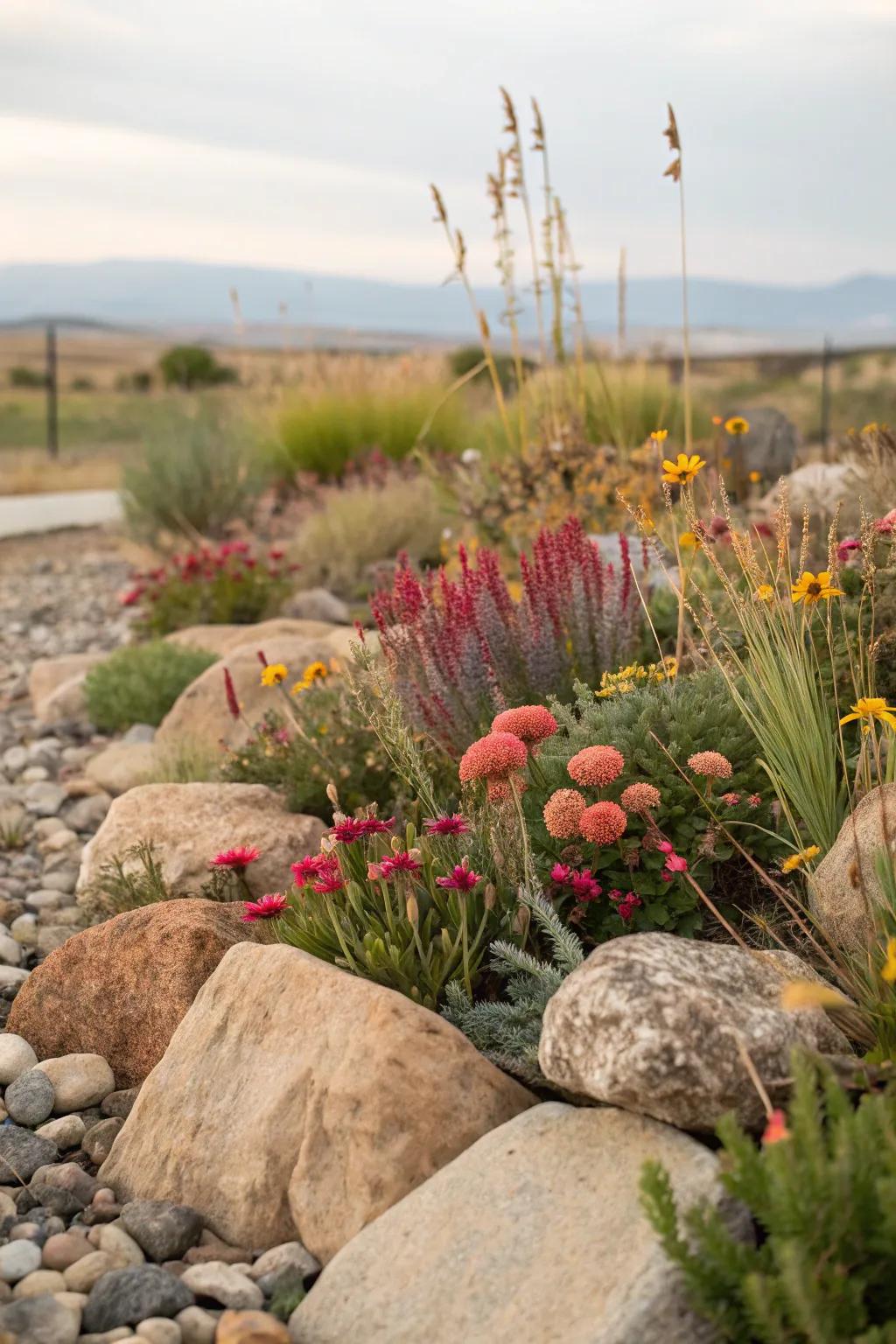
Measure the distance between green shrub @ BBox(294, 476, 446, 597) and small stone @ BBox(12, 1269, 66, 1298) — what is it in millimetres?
6325

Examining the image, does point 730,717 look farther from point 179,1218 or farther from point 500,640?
point 179,1218

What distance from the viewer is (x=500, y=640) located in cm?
401

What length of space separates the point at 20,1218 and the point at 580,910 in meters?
1.33

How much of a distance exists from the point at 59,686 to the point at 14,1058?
4.02 meters

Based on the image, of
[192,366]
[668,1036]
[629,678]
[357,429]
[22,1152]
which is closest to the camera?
[668,1036]

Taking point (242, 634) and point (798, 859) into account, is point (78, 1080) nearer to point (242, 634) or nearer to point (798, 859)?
point (798, 859)

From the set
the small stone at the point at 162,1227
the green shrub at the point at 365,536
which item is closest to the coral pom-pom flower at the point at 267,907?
the small stone at the point at 162,1227

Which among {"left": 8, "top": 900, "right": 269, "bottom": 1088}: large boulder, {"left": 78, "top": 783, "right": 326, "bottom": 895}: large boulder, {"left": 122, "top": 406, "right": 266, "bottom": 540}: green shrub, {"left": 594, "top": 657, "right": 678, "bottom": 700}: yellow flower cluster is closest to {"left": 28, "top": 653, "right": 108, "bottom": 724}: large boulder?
{"left": 78, "top": 783, "right": 326, "bottom": 895}: large boulder

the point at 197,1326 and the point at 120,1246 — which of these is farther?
the point at 120,1246

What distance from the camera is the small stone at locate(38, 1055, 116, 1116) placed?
10.0ft

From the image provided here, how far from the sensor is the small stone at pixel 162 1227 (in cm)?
247

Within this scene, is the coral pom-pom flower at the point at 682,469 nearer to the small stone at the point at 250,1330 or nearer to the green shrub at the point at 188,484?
the small stone at the point at 250,1330

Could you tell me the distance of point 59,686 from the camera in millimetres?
6961

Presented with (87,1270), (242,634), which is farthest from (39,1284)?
(242,634)
